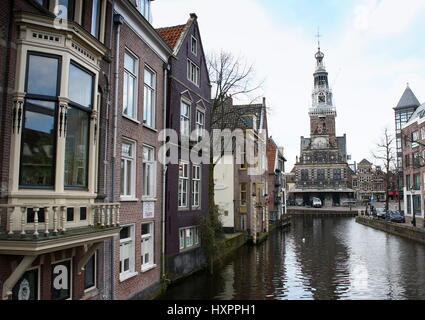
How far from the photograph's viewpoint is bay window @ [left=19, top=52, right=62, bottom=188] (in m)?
7.21

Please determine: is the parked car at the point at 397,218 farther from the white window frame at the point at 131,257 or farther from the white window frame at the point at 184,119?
the white window frame at the point at 131,257

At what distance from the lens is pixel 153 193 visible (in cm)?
1487

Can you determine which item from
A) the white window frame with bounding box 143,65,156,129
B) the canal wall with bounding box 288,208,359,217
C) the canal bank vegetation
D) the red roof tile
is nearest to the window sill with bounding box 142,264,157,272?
the canal bank vegetation

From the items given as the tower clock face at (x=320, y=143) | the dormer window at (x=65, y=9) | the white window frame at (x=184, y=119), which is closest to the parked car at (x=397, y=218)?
the white window frame at (x=184, y=119)


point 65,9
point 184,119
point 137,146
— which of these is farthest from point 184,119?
point 65,9

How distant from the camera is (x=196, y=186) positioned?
19891mm

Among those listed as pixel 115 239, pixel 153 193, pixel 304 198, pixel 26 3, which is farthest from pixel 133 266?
pixel 304 198

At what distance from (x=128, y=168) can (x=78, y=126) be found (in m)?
4.79

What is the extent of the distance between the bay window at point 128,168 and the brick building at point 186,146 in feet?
10.5

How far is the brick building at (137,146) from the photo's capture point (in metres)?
11.7

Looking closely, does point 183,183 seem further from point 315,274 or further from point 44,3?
point 44,3

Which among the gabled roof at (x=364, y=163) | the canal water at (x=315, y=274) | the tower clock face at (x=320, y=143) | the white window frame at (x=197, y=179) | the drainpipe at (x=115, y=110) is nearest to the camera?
the drainpipe at (x=115, y=110)

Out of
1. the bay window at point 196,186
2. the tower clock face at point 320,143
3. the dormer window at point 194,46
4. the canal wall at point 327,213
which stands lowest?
the canal wall at point 327,213
